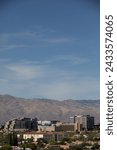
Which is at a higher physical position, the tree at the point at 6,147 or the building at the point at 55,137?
the building at the point at 55,137

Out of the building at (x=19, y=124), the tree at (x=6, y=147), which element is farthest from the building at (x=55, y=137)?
the tree at (x=6, y=147)

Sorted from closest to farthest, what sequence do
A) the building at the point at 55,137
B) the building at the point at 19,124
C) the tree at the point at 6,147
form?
the tree at the point at 6,147
the building at the point at 55,137
the building at the point at 19,124

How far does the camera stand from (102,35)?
136cm

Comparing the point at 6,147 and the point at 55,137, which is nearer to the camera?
the point at 6,147

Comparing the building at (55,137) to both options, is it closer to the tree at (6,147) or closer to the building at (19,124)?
the building at (19,124)

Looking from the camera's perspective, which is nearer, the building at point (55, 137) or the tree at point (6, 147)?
the tree at point (6, 147)

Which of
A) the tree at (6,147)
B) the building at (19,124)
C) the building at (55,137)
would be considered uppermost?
the building at (19,124)

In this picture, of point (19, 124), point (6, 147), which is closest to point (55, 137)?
point (19, 124)

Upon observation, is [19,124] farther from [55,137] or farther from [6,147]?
[6,147]

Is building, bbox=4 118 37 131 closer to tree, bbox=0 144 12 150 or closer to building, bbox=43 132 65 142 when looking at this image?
building, bbox=43 132 65 142

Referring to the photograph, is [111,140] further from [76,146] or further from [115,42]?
[76,146]

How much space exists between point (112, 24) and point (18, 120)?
14.1ft

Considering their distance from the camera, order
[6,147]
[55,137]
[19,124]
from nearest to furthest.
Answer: [6,147], [55,137], [19,124]

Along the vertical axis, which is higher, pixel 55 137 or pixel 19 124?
pixel 19 124
